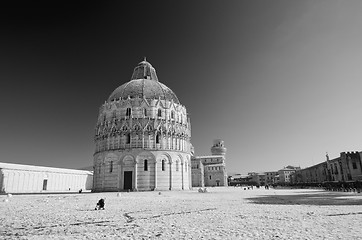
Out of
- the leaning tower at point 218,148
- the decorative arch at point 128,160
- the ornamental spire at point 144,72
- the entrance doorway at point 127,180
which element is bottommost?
the entrance doorway at point 127,180

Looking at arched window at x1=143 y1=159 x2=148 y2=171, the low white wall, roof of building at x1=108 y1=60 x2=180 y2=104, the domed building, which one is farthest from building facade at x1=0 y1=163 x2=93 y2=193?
arched window at x1=143 y1=159 x2=148 y2=171

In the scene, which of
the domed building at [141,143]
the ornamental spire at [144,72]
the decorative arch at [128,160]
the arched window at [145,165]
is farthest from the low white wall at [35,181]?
the ornamental spire at [144,72]

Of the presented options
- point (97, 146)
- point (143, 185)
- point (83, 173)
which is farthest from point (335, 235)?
point (83, 173)

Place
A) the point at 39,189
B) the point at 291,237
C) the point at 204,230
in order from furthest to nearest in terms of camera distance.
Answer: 1. the point at 39,189
2. the point at 204,230
3. the point at 291,237

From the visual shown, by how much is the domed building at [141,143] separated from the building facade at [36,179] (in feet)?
69.6

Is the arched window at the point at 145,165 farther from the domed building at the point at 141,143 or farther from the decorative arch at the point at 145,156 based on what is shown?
the decorative arch at the point at 145,156

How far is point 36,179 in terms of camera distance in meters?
59.4

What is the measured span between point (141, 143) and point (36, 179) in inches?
1326

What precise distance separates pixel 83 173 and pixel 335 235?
81020mm

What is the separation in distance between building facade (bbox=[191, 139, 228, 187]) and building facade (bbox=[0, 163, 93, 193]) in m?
41.9

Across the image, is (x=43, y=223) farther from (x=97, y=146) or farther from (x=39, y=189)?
(x=39, y=189)

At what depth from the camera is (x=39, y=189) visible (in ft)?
196

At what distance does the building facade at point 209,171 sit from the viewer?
9548 cm

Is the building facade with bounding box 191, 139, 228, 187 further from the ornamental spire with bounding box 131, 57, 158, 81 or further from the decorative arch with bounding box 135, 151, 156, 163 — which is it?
the decorative arch with bounding box 135, 151, 156, 163
